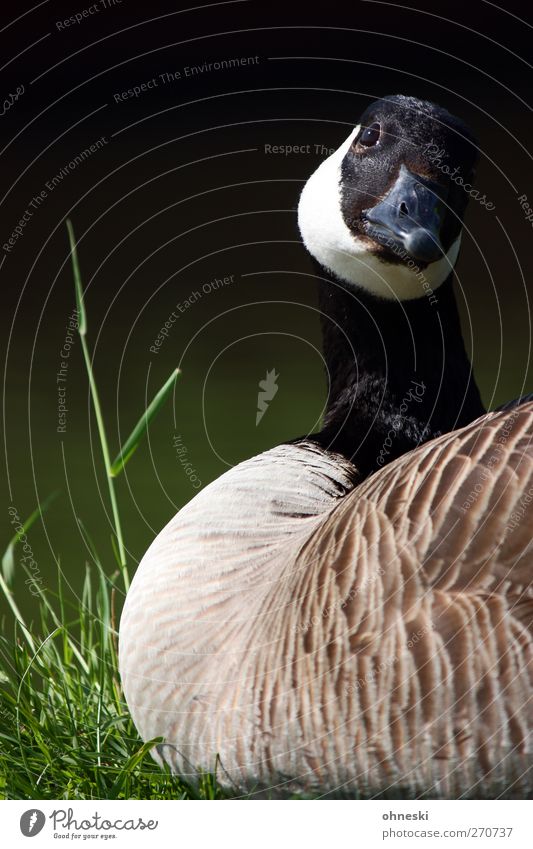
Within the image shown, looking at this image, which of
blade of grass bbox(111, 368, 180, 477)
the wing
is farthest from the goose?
blade of grass bbox(111, 368, 180, 477)

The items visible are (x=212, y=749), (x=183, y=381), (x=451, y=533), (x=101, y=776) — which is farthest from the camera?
(x=183, y=381)

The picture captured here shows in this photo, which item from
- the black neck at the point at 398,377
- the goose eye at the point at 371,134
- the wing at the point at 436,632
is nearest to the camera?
the wing at the point at 436,632

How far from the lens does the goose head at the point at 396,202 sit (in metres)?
1.64

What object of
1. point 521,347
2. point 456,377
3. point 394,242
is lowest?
point 456,377

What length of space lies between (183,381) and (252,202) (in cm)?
205

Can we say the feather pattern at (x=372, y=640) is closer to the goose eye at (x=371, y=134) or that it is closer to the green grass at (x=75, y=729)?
the green grass at (x=75, y=729)

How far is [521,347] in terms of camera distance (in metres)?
4.76

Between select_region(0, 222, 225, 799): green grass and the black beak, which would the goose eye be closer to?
the black beak

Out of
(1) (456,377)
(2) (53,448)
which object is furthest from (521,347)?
(1) (456,377)

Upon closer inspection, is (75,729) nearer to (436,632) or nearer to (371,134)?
(436,632)

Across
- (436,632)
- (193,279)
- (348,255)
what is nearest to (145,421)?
(348,255)

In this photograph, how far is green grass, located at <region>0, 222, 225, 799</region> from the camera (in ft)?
5.20

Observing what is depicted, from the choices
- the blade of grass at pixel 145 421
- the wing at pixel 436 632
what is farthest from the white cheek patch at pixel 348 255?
the wing at pixel 436 632

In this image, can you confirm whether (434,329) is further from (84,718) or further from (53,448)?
(53,448)
